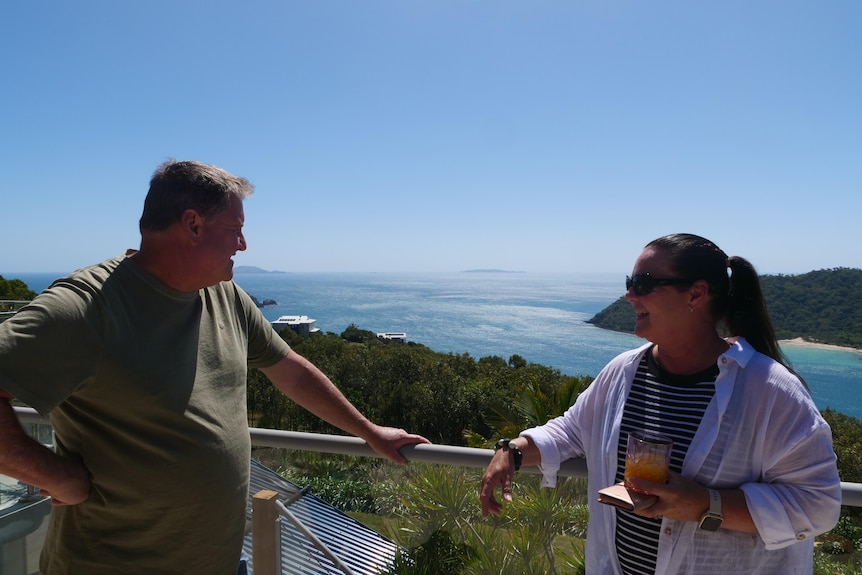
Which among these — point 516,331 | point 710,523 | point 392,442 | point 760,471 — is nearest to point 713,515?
point 710,523

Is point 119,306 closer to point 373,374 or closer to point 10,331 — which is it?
point 10,331

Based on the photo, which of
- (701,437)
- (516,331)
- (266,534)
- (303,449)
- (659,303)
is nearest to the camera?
(701,437)

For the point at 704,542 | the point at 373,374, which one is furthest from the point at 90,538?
the point at 373,374

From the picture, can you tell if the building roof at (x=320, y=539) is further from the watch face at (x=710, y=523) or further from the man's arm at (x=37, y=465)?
the watch face at (x=710, y=523)

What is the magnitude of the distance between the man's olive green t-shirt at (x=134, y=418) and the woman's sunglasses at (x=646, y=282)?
4.10 feet

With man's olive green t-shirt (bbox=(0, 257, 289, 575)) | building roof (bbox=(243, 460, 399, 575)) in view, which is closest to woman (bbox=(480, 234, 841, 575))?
building roof (bbox=(243, 460, 399, 575))

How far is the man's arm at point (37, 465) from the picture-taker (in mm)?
1321

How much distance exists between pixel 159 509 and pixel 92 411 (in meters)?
0.32

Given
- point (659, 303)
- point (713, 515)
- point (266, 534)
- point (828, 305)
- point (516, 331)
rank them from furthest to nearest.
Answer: point (516, 331) → point (828, 305) → point (266, 534) → point (659, 303) → point (713, 515)

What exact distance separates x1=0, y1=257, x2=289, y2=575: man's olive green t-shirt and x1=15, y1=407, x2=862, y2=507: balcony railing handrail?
29 cm

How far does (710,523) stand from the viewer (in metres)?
1.38

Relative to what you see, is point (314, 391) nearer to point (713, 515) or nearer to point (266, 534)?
point (266, 534)

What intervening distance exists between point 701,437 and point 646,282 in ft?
1.43

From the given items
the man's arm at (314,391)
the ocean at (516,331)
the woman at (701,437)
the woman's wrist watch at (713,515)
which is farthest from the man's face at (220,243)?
the ocean at (516,331)
